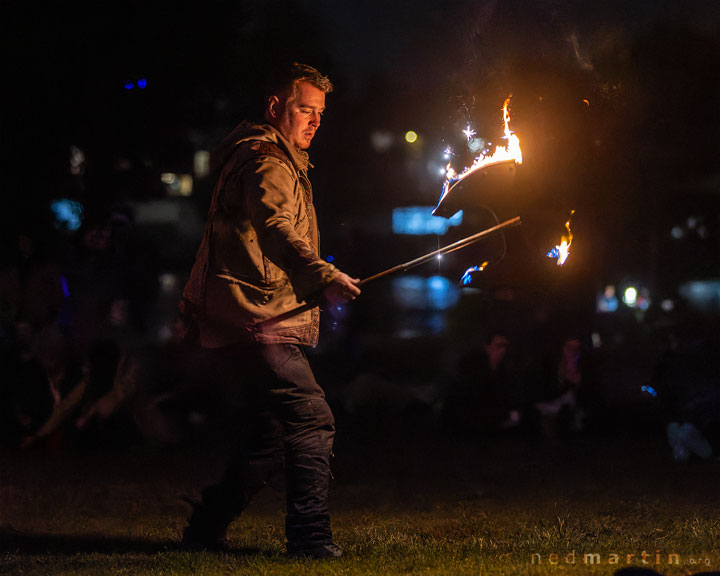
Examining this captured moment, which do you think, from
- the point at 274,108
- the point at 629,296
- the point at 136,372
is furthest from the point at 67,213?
the point at 629,296

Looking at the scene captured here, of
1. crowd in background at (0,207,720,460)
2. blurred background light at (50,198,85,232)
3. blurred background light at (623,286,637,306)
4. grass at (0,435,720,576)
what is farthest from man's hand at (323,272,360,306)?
blurred background light at (623,286,637,306)

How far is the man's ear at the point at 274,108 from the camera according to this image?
521 centimetres

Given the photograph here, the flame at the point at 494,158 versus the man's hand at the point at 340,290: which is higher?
the flame at the point at 494,158

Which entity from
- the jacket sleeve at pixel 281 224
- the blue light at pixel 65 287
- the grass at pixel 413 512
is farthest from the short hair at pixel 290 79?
the blue light at pixel 65 287

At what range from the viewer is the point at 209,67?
15.7 m

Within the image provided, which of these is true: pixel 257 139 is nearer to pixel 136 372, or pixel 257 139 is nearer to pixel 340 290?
pixel 340 290

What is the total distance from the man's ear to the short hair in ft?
0.08

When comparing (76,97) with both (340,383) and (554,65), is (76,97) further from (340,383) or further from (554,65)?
(554,65)

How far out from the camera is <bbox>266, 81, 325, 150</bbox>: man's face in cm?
517

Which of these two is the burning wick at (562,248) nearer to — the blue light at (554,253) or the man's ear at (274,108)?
the blue light at (554,253)

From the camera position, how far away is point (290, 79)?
5.15 meters

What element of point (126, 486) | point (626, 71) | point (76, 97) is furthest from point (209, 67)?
point (126, 486)

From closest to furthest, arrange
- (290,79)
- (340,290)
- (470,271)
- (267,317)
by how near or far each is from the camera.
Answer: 1. (340,290)
2. (267,317)
3. (290,79)
4. (470,271)

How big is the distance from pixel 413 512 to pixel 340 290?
233cm
